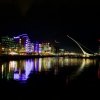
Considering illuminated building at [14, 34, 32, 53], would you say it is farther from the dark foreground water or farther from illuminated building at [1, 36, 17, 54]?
the dark foreground water

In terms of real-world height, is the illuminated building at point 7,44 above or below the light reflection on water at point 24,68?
above

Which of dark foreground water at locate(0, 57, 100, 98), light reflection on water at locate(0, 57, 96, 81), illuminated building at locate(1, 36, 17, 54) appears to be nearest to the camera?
dark foreground water at locate(0, 57, 100, 98)

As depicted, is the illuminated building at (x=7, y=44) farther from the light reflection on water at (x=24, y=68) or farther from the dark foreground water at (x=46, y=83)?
the dark foreground water at (x=46, y=83)

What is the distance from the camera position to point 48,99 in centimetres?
1123

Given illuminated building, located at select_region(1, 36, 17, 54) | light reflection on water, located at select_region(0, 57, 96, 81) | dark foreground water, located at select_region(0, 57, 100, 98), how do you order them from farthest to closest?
illuminated building, located at select_region(1, 36, 17, 54)
light reflection on water, located at select_region(0, 57, 96, 81)
dark foreground water, located at select_region(0, 57, 100, 98)

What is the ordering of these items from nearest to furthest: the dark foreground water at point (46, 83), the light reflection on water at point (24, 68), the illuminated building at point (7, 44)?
the dark foreground water at point (46, 83) → the light reflection on water at point (24, 68) → the illuminated building at point (7, 44)

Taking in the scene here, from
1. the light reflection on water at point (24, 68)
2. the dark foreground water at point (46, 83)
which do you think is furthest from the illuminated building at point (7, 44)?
the dark foreground water at point (46, 83)

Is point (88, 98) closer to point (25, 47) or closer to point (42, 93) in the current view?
point (42, 93)

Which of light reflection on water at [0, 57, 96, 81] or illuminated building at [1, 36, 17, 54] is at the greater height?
illuminated building at [1, 36, 17, 54]

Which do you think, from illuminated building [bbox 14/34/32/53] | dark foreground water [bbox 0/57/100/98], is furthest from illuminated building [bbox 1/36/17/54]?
dark foreground water [bbox 0/57/100/98]

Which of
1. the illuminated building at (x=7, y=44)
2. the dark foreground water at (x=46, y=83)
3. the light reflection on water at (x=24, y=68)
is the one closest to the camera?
the dark foreground water at (x=46, y=83)

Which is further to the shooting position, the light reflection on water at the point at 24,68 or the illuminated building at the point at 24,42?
the illuminated building at the point at 24,42

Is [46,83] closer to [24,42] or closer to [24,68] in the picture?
[24,68]

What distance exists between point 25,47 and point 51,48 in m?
34.4
